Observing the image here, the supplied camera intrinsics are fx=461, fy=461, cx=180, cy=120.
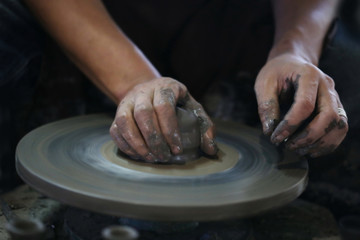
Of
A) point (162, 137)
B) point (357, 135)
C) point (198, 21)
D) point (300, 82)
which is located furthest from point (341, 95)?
point (162, 137)

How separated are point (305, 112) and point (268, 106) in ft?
0.35

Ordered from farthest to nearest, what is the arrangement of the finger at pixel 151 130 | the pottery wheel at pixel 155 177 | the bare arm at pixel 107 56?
the bare arm at pixel 107 56, the finger at pixel 151 130, the pottery wheel at pixel 155 177

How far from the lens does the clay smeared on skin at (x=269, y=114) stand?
4.06 feet

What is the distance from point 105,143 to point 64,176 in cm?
27

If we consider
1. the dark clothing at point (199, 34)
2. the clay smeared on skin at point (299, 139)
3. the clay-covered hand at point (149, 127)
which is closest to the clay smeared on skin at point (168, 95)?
the clay-covered hand at point (149, 127)

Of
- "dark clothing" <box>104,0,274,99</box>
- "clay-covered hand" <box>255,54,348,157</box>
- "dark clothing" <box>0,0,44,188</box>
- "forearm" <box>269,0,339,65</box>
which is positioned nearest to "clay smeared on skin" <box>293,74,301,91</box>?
"clay-covered hand" <box>255,54,348,157</box>

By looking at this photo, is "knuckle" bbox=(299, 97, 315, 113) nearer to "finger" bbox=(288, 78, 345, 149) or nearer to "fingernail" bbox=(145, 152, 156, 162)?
"finger" bbox=(288, 78, 345, 149)

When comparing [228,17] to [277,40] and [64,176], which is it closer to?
[277,40]

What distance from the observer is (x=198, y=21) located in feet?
6.75

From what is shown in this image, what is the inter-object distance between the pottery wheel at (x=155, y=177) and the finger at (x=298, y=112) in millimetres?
104

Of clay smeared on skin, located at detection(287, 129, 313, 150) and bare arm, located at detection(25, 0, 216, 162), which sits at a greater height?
bare arm, located at detection(25, 0, 216, 162)

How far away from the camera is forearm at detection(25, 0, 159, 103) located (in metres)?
1.48

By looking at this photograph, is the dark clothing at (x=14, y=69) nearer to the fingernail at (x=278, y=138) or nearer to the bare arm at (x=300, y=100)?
the bare arm at (x=300, y=100)

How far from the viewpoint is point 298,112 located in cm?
120
